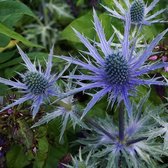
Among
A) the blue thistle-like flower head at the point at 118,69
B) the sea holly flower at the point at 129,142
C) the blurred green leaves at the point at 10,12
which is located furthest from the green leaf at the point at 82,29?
the blue thistle-like flower head at the point at 118,69

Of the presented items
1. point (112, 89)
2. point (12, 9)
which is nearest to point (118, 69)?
point (112, 89)

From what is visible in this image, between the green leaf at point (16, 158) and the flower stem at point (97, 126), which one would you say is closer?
the flower stem at point (97, 126)

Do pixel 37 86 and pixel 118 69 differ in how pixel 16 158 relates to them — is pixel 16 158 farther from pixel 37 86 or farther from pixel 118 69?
pixel 118 69

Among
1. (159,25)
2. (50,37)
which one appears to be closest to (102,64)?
(159,25)

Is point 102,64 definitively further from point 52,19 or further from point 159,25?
point 52,19

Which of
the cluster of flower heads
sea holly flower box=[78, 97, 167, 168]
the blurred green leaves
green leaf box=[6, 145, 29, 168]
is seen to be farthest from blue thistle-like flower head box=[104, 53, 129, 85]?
green leaf box=[6, 145, 29, 168]

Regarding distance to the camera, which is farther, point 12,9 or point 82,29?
point 82,29

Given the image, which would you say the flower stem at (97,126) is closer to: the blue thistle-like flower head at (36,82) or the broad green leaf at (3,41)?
the blue thistle-like flower head at (36,82)
